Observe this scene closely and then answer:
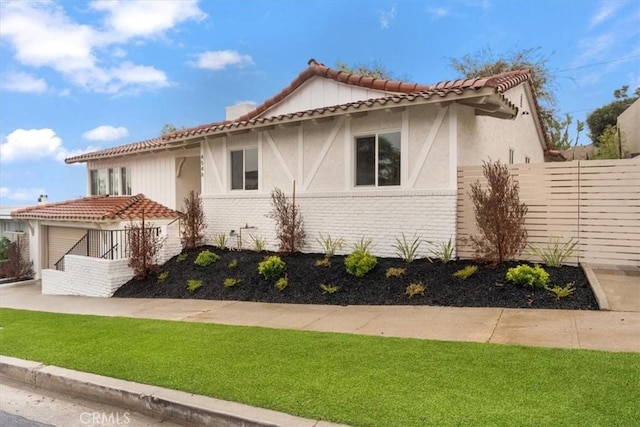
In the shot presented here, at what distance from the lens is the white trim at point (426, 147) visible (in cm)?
959

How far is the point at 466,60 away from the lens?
91.1ft

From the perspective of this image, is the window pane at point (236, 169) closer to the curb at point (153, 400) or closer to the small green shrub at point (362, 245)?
the small green shrub at point (362, 245)

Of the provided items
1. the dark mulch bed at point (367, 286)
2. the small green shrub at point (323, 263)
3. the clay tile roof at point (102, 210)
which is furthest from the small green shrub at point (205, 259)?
the small green shrub at point (323, 263)

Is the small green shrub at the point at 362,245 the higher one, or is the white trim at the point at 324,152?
the white trim at the point at 324,152

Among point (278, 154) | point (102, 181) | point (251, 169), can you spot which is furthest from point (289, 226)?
point (102, 181)

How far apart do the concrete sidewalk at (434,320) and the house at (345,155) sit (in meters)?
2.97

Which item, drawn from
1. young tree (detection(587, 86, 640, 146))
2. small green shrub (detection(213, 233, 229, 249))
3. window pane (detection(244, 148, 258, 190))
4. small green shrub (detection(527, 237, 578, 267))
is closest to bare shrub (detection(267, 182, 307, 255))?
window pane (detection(244, 148, 258, 190))

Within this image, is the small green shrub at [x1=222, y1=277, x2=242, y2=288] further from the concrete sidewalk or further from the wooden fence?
the wooden fence

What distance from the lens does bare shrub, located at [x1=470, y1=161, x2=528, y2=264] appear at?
27.6 feet

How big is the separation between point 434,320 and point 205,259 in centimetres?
725

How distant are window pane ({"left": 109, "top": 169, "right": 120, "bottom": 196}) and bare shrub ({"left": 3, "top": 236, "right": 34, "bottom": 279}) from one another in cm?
471

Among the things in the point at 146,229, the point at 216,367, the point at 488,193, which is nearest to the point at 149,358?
the point at 216,367

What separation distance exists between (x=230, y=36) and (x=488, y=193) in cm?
1126

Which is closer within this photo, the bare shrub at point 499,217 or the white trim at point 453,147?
the bare shrub at point 499,217
